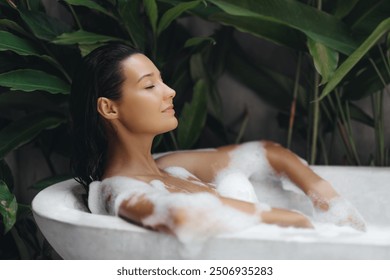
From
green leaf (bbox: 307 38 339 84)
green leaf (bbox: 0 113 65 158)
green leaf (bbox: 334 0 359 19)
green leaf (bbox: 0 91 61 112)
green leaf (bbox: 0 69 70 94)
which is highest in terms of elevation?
green leaf (bbox: 334 0 359 19)

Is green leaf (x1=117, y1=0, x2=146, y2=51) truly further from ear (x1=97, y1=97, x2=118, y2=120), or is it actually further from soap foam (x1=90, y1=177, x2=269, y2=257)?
soap foam (x1=90, y1=177, x2=269, y2=257)

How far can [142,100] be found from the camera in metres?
1.22

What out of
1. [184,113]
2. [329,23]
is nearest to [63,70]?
[184,113]

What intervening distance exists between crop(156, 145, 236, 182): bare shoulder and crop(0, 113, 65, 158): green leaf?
0.31 metres

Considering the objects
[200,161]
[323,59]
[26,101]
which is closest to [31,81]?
[26,101]

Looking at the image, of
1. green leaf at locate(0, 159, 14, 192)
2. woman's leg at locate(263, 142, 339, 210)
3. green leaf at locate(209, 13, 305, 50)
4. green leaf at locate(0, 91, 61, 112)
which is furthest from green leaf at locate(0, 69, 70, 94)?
woman's leg at locate(263, 142, 339, 210)

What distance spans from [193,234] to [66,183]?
0.42 meters

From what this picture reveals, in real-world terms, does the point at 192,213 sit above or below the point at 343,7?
below

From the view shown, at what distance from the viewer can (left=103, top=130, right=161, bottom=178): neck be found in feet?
4.11

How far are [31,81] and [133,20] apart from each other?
290mm

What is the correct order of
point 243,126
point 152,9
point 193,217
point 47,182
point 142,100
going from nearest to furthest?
point 193,217
point 142,100
point 152,9
point 47,182
point 243,126

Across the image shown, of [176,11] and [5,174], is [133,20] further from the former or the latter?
[5,174]

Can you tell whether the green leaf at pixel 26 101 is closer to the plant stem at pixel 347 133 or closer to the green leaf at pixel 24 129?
the green leaf at pixel 24 129

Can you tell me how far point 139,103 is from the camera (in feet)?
3.99
